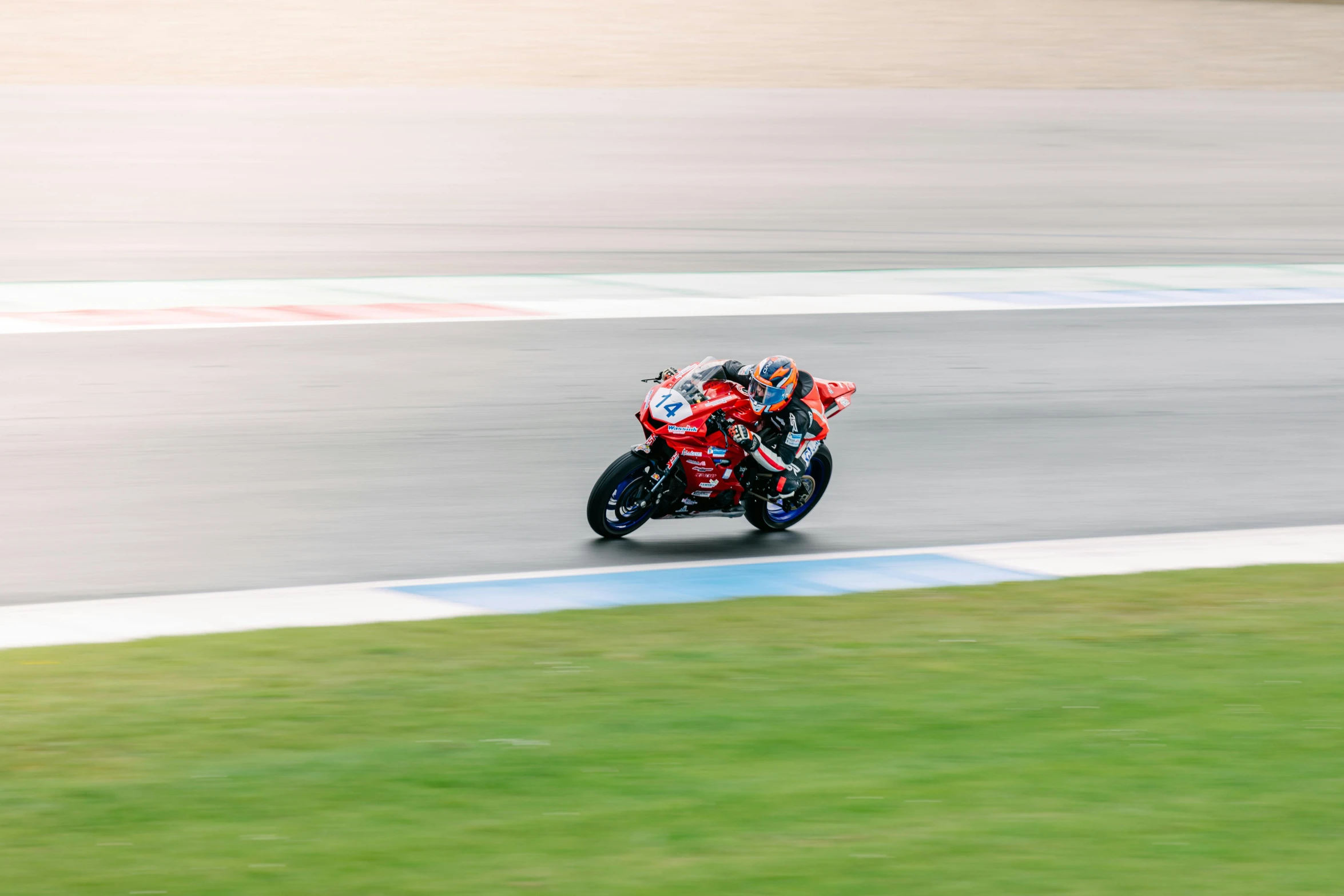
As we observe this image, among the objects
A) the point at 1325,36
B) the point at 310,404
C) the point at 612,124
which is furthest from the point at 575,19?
the point at 310,404

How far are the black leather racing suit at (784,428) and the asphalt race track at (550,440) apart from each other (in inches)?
23.8

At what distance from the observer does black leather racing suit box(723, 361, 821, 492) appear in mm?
11359

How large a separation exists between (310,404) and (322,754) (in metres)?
8.19

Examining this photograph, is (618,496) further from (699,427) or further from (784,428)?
(784,428)

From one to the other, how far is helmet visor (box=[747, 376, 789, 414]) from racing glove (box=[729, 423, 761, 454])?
0.15m

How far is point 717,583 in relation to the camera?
1068 centimetres

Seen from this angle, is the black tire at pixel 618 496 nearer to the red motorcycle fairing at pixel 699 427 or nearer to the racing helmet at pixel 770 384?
the red motorcycle fairing at pixel 699 427

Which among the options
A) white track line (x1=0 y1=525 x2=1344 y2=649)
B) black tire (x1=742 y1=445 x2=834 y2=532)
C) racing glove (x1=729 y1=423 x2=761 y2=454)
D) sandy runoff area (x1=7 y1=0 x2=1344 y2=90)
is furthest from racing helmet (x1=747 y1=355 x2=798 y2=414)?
sandy runoff area (x1=7 y1=0 x2=1344 y2=90)

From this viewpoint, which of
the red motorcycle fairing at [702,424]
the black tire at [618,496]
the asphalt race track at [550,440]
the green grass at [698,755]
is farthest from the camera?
the asphalt race track at [550,440]

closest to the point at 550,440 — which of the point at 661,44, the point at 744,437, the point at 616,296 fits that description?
the point at 744,437

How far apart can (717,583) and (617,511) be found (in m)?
1.11

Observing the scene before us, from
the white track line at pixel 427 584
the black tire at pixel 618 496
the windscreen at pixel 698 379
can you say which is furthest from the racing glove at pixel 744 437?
the white track line at pixel 427 584

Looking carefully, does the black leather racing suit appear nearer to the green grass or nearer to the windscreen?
the windscreen

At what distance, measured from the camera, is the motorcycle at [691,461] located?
1107 cm
